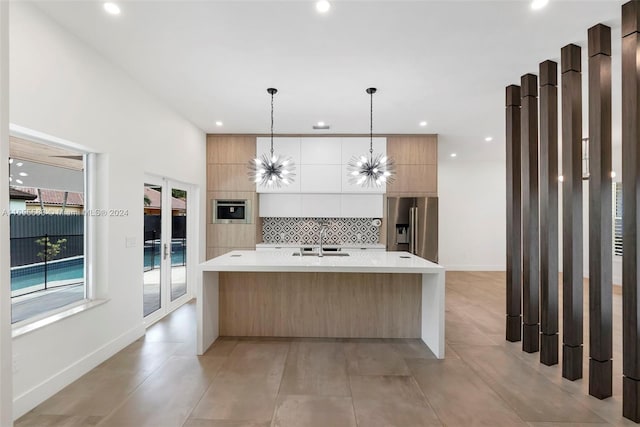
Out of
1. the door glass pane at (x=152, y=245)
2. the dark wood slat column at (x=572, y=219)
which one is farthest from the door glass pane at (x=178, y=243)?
the dark wood slat column at (x=572, y=219)

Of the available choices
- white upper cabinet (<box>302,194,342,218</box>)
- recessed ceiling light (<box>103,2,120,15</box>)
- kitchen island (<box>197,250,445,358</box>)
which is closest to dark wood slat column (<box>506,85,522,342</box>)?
kitchen island (<box>197,250,445,358</box>)

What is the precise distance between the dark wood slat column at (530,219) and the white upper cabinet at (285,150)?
343 centimetres

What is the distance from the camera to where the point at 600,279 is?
2.44m

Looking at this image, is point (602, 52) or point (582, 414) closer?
point (582, 414)

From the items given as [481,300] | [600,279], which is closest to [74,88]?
[600,279]

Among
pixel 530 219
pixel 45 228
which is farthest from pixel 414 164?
pixel 45 228

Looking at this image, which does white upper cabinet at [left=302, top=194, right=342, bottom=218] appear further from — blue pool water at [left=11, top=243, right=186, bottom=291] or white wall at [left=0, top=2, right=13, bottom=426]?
white wall at [left=0, top=2, right=13, bottom=426]

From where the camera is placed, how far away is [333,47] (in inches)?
112

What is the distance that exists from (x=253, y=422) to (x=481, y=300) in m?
4.45

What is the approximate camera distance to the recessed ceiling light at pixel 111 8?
2331 mm

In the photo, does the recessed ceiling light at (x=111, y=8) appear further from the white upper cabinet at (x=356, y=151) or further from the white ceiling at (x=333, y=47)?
the white upper cabinet at (x=356, y=151)

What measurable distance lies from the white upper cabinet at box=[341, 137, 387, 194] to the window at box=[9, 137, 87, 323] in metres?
3.76

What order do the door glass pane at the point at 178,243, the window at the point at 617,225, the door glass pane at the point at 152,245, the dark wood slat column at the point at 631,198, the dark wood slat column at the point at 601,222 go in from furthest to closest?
1. the window at the point at 617,225
2. the door glass pane at the point at 178,243
3. the door glass pane at the point at 152,245
4. the dark wood slat column at the point at 601,222
5. the dark wood slat column at the point at 631,198

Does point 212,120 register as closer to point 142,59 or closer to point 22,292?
point 142,59
